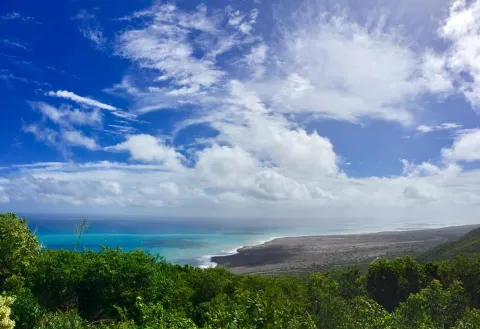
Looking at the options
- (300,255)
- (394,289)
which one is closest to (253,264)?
(300,255)

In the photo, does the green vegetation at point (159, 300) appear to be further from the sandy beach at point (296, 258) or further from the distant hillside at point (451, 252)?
the sandy beach at point (296, 258)

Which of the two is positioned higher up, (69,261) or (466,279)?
(69,261)

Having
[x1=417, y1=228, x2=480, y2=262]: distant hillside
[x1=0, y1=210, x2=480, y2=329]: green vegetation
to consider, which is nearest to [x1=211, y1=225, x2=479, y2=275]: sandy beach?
[x1=417, y1=228, x2=480, y2=262]: distant hillside

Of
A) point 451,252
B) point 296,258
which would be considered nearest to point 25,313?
point 296,258

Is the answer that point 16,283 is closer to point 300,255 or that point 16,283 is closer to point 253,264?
point 253,264

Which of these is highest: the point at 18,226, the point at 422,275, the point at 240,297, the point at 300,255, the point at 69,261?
the point at 18,226

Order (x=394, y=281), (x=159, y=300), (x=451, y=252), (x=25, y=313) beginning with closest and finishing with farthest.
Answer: (x=25, y=313)
(x=159, y=300)
(x=394, y=281)
(x=451, y=252)

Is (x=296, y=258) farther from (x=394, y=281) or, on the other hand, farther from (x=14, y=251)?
(x=14, y=251)

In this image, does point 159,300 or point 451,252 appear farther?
point 451,252
